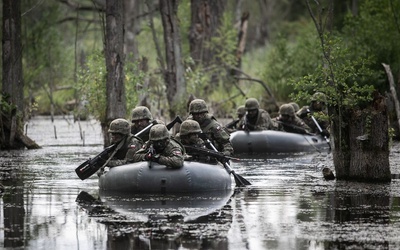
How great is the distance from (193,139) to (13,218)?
16.2 ft

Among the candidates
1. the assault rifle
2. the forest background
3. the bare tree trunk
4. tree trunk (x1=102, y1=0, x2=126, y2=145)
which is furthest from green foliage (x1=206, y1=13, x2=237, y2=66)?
tree trunk (x1=102, y1=0, x2=126, y2=145)

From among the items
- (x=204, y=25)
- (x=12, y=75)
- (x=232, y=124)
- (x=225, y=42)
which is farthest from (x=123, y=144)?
(x=204, y=25)

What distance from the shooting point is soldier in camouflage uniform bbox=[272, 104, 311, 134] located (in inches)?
1208

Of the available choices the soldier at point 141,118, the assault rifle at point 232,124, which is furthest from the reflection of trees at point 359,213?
the assault rifle at point 232,124

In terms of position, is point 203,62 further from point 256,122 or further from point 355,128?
point 355,128

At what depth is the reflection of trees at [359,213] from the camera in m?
13.4

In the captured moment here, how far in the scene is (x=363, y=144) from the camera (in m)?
19.9

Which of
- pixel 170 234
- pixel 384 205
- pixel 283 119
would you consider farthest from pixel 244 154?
pixel 170 234

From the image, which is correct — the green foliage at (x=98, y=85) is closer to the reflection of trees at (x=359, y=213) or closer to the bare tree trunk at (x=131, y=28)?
the reflection of trees at (x=359, y=213)

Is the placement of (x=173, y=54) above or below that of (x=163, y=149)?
above

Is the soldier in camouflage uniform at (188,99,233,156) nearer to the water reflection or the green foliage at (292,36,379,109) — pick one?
the green foliage at (292,36,379,109)

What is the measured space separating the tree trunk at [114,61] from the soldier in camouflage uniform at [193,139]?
911 centimetres

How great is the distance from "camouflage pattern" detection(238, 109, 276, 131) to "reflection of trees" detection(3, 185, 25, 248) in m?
11.1

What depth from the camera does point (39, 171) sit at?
918 inches
